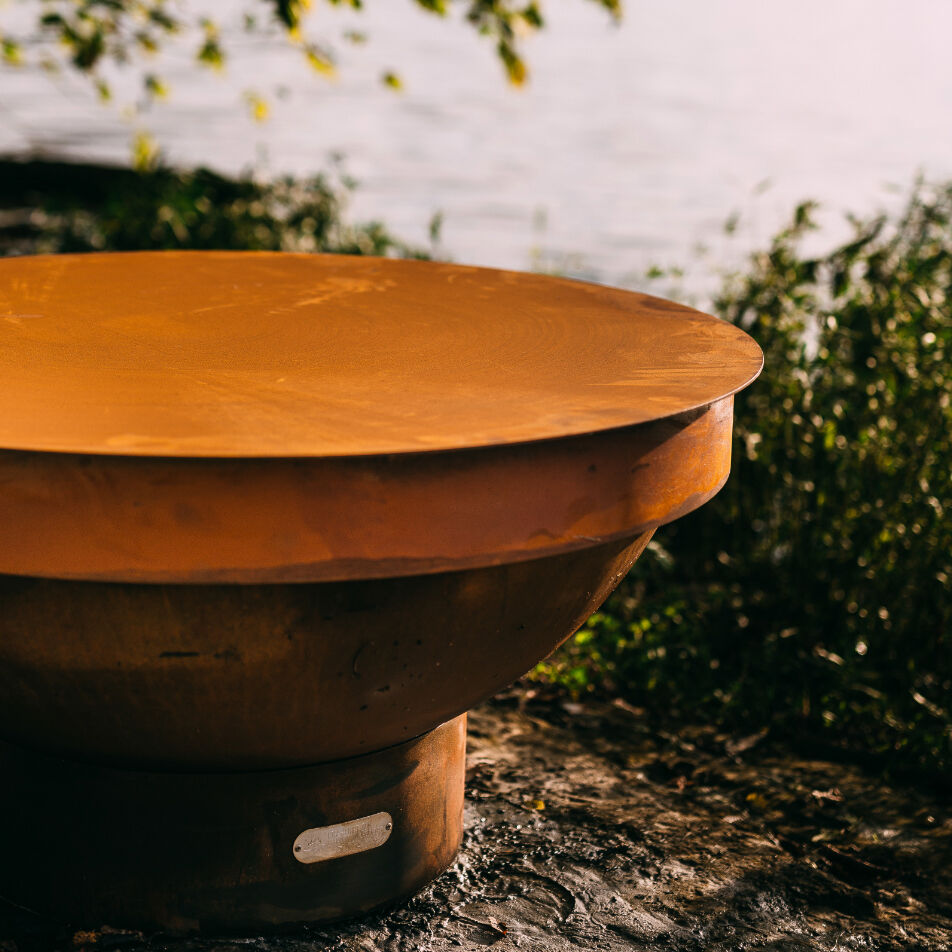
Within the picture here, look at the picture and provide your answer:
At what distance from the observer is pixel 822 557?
2748 millimetres

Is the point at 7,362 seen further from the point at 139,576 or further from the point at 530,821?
the point at 530,821

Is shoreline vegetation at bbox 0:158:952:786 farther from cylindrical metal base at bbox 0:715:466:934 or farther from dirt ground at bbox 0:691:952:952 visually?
cylindrical metal base at bbox 0:715:466:934

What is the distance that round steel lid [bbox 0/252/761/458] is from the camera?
1.36 m

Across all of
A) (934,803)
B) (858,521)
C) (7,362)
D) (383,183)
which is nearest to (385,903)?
(7,362)

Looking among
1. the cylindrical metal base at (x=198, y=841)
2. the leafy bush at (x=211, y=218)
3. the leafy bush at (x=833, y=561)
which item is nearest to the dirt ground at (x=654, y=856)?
the cylindrical metal base at (x=198, y=841)

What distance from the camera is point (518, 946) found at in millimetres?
1826

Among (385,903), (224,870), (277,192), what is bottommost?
(385,903)

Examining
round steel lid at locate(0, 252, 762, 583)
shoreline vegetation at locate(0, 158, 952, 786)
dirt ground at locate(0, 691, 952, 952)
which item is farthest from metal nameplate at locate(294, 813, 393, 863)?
shoreline vegetation at locate(0, 158, 952, 786)

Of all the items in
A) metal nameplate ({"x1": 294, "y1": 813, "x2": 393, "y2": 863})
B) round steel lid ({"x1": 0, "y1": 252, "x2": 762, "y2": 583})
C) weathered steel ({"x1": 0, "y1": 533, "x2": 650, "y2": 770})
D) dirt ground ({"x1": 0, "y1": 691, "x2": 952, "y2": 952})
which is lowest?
dirt ground ({"x1": 0, "y1": 691, "x2": 952, "y2": 952})

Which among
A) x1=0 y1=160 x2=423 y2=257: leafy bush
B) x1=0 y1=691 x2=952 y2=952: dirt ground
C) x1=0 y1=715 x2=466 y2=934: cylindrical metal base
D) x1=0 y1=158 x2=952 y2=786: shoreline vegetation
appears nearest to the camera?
x1=0 y1=715 x2=466 y2=934: cylindrical metal base

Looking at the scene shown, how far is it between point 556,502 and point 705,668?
5.12 feet

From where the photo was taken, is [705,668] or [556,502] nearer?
[556,502]

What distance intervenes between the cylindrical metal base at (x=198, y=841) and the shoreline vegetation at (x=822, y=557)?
1055 mm

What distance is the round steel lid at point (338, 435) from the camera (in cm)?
127
